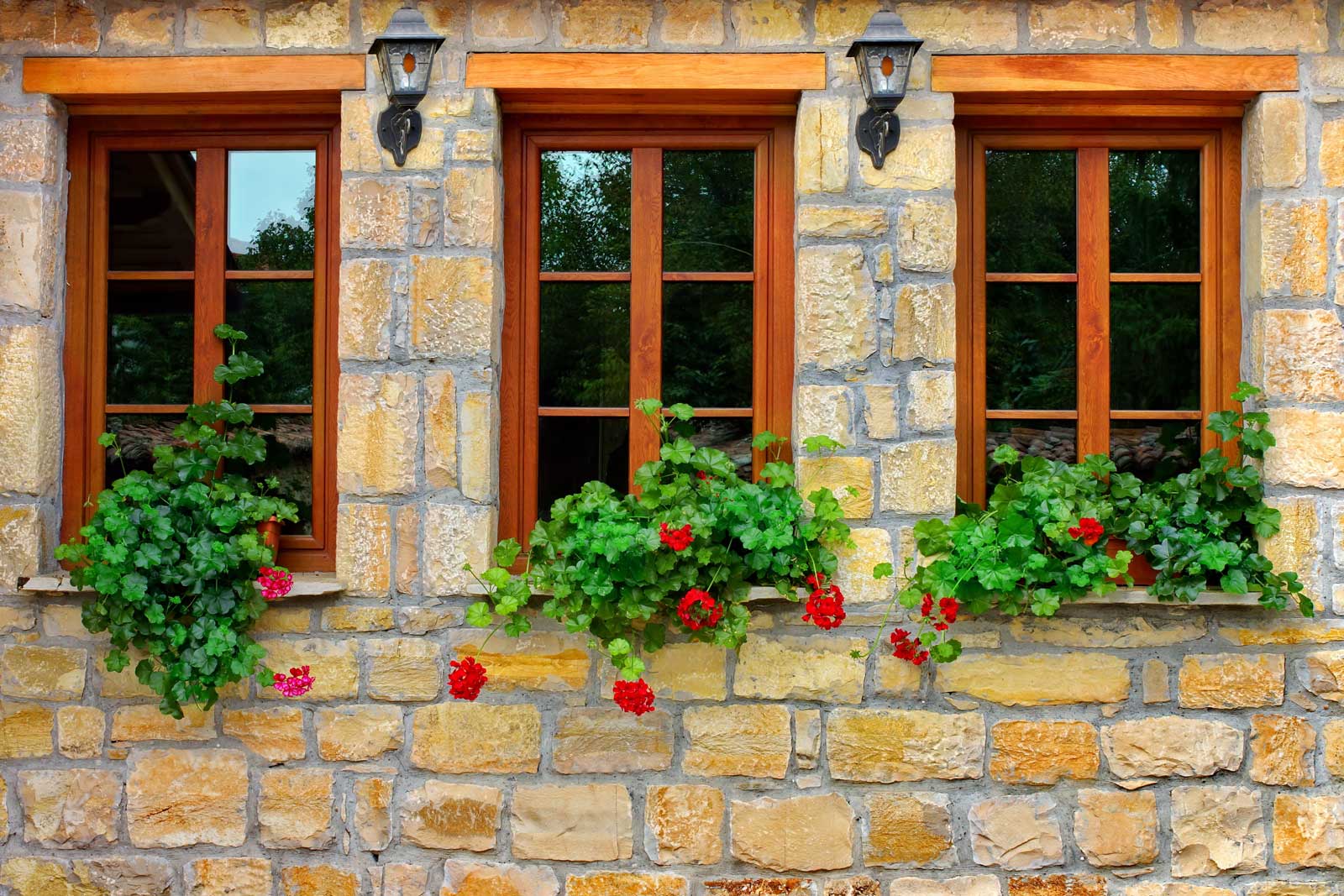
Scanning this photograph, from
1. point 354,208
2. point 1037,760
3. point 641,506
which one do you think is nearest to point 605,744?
point 641,506

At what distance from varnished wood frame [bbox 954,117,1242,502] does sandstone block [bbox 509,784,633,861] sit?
1.44 m

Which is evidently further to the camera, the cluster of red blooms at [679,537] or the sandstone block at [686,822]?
the sandstone block at [686,822]

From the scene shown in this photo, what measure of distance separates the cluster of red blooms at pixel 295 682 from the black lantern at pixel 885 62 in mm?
2292

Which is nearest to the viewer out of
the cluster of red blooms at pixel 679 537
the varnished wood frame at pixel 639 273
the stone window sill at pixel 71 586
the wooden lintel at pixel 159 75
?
the cluster of red blooms at pixel 679 537

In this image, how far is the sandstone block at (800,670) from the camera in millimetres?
3488

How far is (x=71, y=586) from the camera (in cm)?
346

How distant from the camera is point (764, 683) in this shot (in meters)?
3.49

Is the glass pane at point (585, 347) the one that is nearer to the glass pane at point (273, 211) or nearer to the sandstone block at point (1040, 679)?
the glass pane at point (273, 211)

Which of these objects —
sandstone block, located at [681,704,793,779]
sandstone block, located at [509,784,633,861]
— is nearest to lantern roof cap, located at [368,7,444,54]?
sandstone block, located at [681,704,793,779]

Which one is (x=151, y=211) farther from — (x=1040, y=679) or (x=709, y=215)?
(x=1040, y=679)

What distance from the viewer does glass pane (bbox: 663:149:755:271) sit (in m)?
3.72

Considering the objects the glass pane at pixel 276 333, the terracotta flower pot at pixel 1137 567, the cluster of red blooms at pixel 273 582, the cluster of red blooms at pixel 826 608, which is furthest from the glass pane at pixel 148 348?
the terracotta flower pot at pixel 1137 567

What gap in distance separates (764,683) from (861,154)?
1.60m

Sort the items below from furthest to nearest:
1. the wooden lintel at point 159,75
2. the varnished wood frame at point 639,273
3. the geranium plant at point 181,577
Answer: the varnished wood frame at point 639,273, the wooden lintel at point 159,75, the geranium plant at point 181,577
